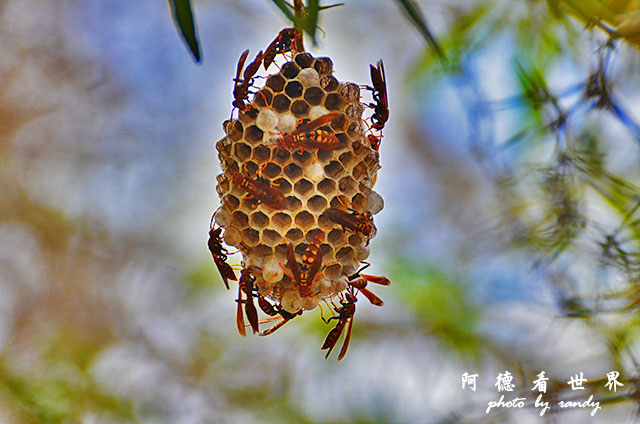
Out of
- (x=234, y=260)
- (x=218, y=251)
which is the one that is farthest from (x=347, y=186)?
(x=234, y=260)

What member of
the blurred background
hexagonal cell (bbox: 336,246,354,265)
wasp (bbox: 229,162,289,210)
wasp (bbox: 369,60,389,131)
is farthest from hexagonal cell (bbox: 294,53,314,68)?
the blurred background

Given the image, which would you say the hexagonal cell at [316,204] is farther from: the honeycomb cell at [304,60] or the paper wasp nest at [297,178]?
the honeycomb cell at [304,60]

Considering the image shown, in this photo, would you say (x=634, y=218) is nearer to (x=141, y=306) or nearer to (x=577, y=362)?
(x=577, y=362)

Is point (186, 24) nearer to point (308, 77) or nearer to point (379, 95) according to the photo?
point (308, 77)

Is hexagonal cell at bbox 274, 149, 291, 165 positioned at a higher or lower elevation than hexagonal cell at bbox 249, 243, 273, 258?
higher

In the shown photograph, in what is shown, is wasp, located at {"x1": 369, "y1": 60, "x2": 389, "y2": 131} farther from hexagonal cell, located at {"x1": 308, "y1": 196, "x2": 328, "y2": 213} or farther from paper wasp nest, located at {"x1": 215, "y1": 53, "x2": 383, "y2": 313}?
hexagonal cell, located at {"x1": 308, "y1": 196, "x2": 328, "y2": 213}

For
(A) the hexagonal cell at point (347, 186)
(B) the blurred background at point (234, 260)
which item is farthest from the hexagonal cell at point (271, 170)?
(B) the blurred background at point (234, 260)
